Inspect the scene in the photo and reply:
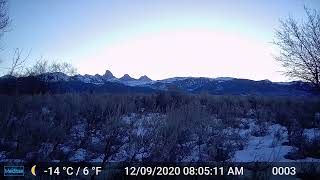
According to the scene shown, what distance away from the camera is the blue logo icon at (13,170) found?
14.1 ft

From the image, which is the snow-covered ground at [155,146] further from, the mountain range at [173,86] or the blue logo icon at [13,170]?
the mountain range at [173,86]

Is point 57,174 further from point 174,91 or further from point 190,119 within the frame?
→ point 174,91

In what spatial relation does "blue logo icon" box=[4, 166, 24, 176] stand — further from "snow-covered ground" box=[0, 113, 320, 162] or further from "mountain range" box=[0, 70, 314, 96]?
"mountain range" box=[0, 70, 314, 96]

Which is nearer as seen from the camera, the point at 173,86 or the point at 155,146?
the point at 155,146

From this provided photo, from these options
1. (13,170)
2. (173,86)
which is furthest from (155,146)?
(173,86)

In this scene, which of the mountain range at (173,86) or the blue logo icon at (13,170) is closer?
the blue logo icon at (13,170)

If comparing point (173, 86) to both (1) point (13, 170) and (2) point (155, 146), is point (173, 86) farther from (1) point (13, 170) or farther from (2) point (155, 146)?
(1) point (13, 170)

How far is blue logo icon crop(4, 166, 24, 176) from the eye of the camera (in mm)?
4298

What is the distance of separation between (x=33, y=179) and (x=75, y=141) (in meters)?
2.48

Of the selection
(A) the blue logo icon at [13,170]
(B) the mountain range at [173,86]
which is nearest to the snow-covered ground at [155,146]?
(A) the blue logo icon at [13,170]

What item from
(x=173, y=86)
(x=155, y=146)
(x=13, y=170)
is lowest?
(x=13, y=170)

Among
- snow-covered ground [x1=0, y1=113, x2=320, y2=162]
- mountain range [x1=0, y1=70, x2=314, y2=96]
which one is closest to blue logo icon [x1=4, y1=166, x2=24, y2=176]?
snow-covered ground [x1=0, y1=113, x2=320, y2=162]

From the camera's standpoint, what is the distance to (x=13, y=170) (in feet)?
14.4

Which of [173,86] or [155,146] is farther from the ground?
[173,86]
